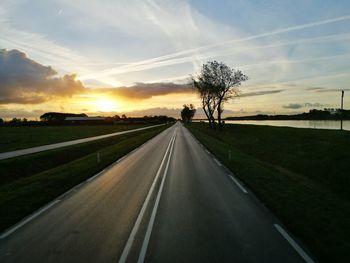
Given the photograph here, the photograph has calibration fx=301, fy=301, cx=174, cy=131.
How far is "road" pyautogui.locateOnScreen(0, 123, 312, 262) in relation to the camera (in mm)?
6301

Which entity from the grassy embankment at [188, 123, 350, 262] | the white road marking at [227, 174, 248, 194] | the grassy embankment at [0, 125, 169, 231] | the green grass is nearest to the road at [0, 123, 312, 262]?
the white road marking at [227, 174, 248, 194]

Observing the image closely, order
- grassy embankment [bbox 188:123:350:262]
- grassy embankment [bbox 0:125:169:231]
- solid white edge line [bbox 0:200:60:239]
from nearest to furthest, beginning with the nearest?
grassy embankment [bbox 188:123:350:262], solid white edge line [bbox 0:200:60:239], grassy embankment [bbox 0:125:169:231]

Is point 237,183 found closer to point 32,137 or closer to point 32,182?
point 32,182

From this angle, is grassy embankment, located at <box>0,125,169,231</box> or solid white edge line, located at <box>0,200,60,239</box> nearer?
solid white edge line, located at <box>0,200,60,239</box>

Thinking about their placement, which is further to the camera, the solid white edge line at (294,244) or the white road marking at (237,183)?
the white road marking at (237,183)

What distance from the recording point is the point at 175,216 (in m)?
8.91

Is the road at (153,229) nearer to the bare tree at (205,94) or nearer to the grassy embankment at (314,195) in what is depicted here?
the grassy embankment at (314,195)

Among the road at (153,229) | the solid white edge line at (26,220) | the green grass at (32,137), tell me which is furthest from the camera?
the green grass at (32,137)

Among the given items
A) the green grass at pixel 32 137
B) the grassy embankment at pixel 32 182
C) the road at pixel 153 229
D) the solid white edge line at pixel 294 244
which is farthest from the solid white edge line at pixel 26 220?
the green grass at pixel 32 137

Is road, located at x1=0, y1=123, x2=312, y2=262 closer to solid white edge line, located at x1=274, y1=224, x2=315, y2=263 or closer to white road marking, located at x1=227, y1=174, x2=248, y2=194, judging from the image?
solid white edge line, located at x1=274, y1=224, x2=315, y2=263

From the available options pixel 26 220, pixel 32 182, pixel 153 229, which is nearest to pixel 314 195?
pixel 153 229

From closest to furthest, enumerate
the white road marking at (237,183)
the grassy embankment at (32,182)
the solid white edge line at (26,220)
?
the solid white edge line at (26,220) < the grassy embankment at (32,182) < the white road marking at (237,183)

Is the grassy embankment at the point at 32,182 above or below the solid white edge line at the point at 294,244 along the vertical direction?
below

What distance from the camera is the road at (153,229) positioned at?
6301mm
